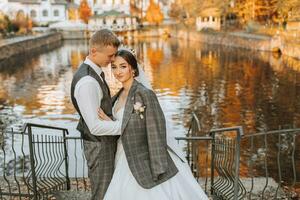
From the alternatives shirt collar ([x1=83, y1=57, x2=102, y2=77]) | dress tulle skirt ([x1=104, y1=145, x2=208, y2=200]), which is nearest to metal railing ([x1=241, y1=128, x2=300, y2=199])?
dress tulle skirt ([x1=104, y1=145, x2=208, y2=200])

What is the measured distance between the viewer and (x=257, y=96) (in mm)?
18141

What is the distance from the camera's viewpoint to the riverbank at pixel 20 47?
3461 centimetres

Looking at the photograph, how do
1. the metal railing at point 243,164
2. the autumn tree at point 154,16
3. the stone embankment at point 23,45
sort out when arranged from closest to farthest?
the metal railing at point 243,164 < the stone embankment at point 23,45 < the autumn tree at point 154,16

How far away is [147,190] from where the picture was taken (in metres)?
3.63

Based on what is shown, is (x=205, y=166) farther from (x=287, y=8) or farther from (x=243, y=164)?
(x=287, y=8)

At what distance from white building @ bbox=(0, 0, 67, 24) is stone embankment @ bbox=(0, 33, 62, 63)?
78.9 feet

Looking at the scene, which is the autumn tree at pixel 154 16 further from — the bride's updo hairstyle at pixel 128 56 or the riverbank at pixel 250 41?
the bride's updo hairstyle at pixel 128 56

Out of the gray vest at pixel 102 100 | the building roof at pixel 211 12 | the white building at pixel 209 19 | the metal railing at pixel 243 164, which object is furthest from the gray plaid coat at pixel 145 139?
the white building at pixel 209 19

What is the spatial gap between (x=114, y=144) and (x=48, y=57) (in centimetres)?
3497

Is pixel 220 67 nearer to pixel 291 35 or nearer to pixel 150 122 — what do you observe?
pixel 291 35

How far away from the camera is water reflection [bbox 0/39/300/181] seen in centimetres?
1448

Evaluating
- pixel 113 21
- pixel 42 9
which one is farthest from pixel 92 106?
pixel 42 9

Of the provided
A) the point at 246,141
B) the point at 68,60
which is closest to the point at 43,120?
the point at 246,141

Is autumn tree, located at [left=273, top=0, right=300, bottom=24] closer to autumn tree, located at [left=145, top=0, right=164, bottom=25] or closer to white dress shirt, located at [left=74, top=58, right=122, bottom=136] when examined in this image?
white dress shirt, located at [left=74, top=58, right=122, bottom=136]
